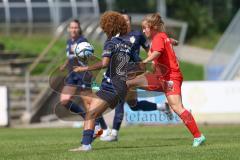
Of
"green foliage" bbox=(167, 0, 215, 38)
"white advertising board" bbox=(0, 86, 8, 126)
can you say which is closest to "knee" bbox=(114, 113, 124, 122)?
"white advertising board" bbox=(0, 86, 8, 126)

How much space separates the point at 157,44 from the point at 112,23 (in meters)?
0.89

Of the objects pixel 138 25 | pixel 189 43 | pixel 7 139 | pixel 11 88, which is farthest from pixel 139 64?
pixel 189 43

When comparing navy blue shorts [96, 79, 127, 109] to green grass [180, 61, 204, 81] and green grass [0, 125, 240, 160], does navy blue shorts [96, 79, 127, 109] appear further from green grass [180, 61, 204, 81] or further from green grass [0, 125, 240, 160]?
green grass [180, 61, 204, 81]

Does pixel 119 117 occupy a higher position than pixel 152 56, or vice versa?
pixel 152 56

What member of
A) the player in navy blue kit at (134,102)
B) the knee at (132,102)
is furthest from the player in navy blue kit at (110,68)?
the knee at (132,102)

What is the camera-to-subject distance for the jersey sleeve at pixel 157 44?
1306cm

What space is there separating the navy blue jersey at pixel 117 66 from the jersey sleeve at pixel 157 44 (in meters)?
0.34

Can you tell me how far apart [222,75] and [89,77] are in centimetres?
1421

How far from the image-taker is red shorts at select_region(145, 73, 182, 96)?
13.2m

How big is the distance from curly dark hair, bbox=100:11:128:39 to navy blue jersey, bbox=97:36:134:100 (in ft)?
0.42

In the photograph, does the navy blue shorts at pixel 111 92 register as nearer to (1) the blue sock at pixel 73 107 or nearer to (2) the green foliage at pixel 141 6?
(1) the blue sock at pixel 73 107

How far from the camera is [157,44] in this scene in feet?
43.0

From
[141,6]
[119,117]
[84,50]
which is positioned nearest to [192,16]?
[141,6]

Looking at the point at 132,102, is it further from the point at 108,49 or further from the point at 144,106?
the point at 108,49
